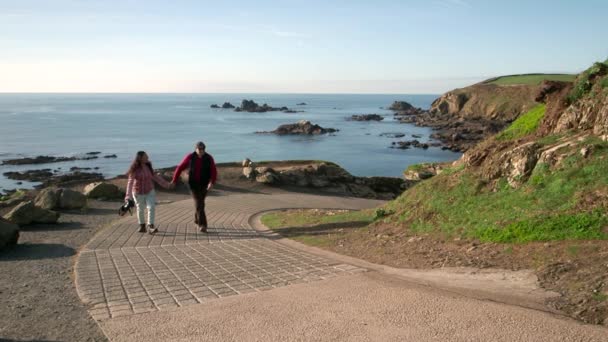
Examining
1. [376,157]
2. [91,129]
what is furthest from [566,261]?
[91,129]

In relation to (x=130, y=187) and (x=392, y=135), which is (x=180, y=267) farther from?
(x=392, y=135)

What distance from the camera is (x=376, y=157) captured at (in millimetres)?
56375

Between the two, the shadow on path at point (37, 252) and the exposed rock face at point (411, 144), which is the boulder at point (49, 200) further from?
the exposed rock face at point (411, 144)

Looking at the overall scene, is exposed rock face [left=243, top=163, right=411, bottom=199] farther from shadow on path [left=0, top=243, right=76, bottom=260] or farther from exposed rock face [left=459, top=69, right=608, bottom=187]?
shadow on path [left=0, top=243, right=76, bottom=260]

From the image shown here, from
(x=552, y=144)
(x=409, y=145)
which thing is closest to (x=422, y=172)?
(x=552, y=144)

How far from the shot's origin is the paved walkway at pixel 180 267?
5.94m

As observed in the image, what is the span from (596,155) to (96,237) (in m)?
9.62

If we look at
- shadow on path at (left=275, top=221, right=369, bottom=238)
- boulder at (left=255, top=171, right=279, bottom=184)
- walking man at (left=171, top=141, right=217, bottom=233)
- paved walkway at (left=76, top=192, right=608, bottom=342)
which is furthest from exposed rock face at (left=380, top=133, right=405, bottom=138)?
paved walkway at (left=76, top=192, right=608, bottom=342)

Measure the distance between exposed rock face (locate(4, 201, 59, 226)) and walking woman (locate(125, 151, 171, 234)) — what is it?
297 cm

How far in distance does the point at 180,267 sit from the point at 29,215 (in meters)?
6.52

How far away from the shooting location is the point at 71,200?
1461 cm

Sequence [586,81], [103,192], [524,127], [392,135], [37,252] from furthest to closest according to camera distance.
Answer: [392,135] < [103,192] < [524,127] < [586,81] < [37,252]

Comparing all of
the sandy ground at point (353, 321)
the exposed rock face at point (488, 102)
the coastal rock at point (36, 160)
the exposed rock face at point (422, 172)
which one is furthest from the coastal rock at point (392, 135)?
the sandy ground at point (353, 321)

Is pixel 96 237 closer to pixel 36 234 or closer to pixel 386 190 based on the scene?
pixel 36 234
